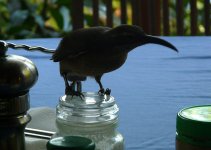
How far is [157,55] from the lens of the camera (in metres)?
1.23

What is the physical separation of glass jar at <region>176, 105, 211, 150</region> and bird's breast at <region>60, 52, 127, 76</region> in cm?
9

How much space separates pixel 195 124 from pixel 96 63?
0.11 meters

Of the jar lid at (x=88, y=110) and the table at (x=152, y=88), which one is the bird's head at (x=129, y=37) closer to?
the jar lid at (x=88, y=110)

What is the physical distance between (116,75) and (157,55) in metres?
0.19

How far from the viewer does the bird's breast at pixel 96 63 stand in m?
0.42

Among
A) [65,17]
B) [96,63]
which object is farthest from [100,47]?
[65,17]

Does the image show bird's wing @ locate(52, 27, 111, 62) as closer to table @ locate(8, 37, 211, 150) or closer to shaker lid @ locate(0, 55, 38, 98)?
shaker lid @ locate(0, 55, 38, 98)

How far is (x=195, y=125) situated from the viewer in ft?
1.51

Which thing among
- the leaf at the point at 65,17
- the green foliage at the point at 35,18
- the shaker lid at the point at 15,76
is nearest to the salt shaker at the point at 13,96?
the shaker lid at the point at 15,76

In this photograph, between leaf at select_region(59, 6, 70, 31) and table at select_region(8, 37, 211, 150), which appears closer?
table at select_region(8, 37, 211, 150)

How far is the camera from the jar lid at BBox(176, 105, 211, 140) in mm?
458

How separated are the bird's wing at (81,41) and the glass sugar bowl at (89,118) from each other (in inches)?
2.3

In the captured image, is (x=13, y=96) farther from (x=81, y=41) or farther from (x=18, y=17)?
(x=18, y=17)

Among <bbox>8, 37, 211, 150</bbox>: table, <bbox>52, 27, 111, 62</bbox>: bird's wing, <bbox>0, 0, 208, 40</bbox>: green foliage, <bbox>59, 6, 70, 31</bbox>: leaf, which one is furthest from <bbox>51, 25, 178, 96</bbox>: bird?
<bbox>59, 6, 70, 31</bbox>: leaf
